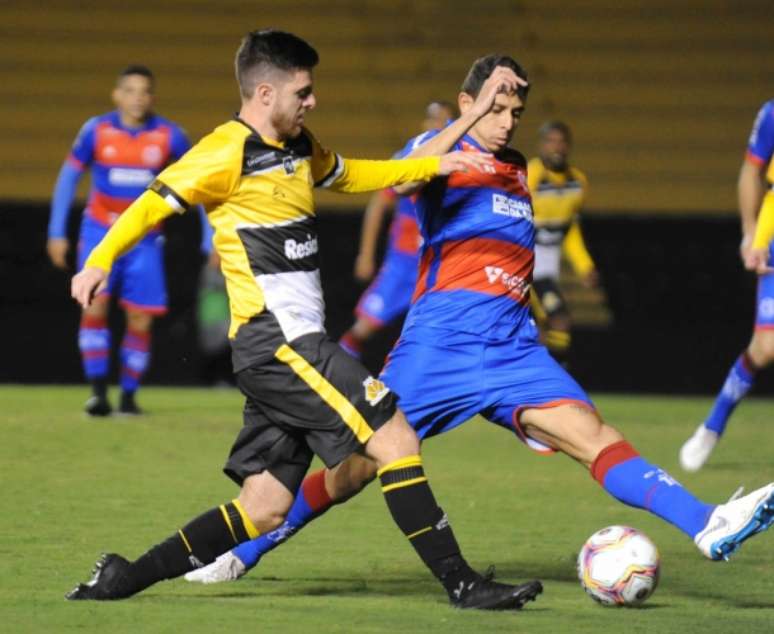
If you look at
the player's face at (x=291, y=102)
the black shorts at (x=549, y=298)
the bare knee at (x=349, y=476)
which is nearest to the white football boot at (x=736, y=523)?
the bare knee at (x=349, y=476)

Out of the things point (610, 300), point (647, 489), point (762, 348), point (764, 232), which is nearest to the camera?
point (647, 489)

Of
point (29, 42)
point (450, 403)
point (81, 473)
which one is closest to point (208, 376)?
point (29, 42)

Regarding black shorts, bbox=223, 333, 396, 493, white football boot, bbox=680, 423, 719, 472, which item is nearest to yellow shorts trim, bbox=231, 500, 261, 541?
black shorts, bbox=223, 333, 396, 493

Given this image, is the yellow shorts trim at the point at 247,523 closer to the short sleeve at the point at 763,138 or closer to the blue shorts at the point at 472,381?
the blue shorts at the point at 472,381

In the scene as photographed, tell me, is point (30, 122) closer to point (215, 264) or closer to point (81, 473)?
point (215, 264)

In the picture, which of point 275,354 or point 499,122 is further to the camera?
point 499,122

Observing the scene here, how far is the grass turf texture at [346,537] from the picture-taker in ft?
15.9

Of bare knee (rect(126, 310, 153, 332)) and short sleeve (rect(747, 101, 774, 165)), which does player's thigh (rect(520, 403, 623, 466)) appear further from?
bare knee (rect(126, 310, 153, 332))

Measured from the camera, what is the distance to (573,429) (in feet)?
17.2

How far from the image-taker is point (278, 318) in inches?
192

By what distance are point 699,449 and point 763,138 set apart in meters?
1.67

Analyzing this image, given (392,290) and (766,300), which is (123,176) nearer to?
(392,290)

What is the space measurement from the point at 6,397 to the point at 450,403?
7.56m

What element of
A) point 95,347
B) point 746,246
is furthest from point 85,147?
point 746,246
